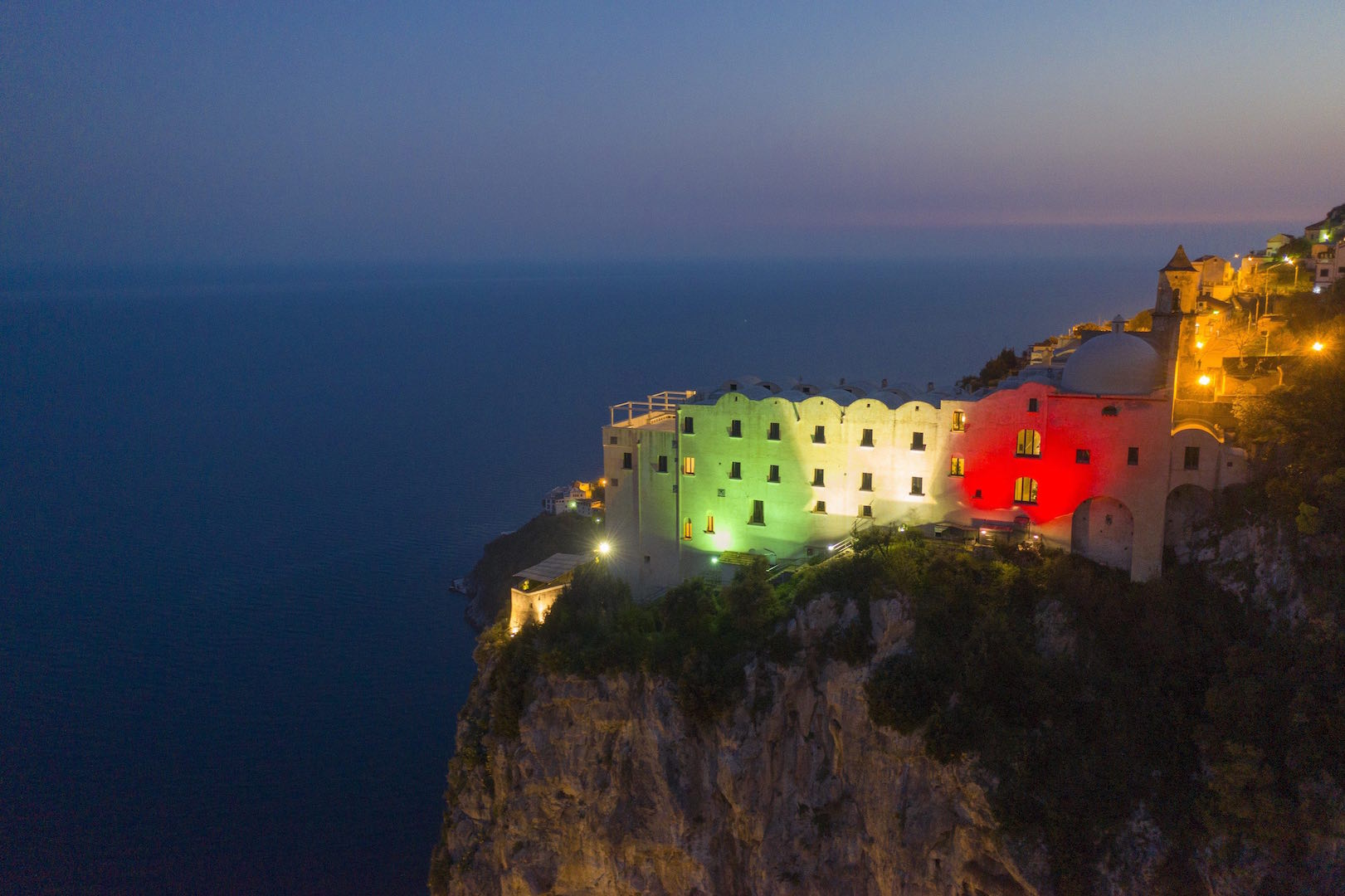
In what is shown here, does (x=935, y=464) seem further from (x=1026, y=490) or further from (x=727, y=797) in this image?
(x=727, y=797)

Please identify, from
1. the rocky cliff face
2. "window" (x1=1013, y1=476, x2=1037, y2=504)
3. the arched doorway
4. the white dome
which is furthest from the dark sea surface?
the white dome

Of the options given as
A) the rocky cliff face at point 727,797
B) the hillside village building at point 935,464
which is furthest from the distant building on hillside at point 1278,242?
the rocky cliff face at point 727,797

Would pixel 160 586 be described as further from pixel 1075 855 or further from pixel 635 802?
pixel 1075 855

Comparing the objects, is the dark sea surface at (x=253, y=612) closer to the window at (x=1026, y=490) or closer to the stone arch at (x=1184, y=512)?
the window at (x=1026, y=490)

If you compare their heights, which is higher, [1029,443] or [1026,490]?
[1029,443]

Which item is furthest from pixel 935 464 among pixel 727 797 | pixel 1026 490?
pixel 727 797

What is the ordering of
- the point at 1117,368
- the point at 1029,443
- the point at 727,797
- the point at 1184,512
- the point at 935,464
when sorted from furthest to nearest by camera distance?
the point at 935,464, the point at 1029,443, the point at 727,797, the point at 1184,512, the point at 1117,368
